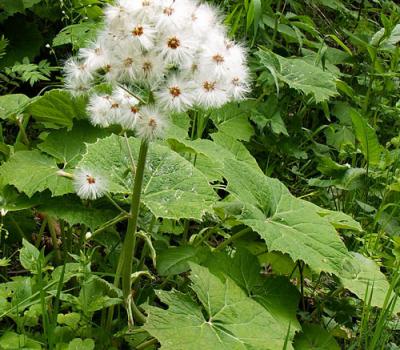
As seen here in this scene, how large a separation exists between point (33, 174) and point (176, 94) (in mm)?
837

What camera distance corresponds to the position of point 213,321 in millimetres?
1770

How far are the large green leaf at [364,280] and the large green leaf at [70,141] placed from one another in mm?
1027

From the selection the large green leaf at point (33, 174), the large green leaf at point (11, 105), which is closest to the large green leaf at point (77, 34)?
the large green leaf at point (11, 105)

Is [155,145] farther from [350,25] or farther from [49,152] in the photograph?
[350,25]

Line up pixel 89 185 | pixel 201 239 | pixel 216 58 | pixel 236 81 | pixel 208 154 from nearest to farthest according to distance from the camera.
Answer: pixel 216 58
pixel 236 81
pixel 89 185
pixel 201 239
pixel 208 154

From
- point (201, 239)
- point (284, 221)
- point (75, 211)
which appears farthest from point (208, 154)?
point (75, 211)

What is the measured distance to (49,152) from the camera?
229 cm

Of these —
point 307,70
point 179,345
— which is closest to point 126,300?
point 179,345

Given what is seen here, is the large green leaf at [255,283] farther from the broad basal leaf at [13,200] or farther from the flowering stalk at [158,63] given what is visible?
the broad basal leaf at [13,200]

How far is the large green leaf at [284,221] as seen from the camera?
75.7 inches

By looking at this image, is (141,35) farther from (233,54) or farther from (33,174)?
(33,174)

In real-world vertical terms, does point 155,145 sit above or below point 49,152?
above

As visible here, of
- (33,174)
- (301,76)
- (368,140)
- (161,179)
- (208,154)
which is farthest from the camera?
(301,76)

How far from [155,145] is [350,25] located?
10.4ft
